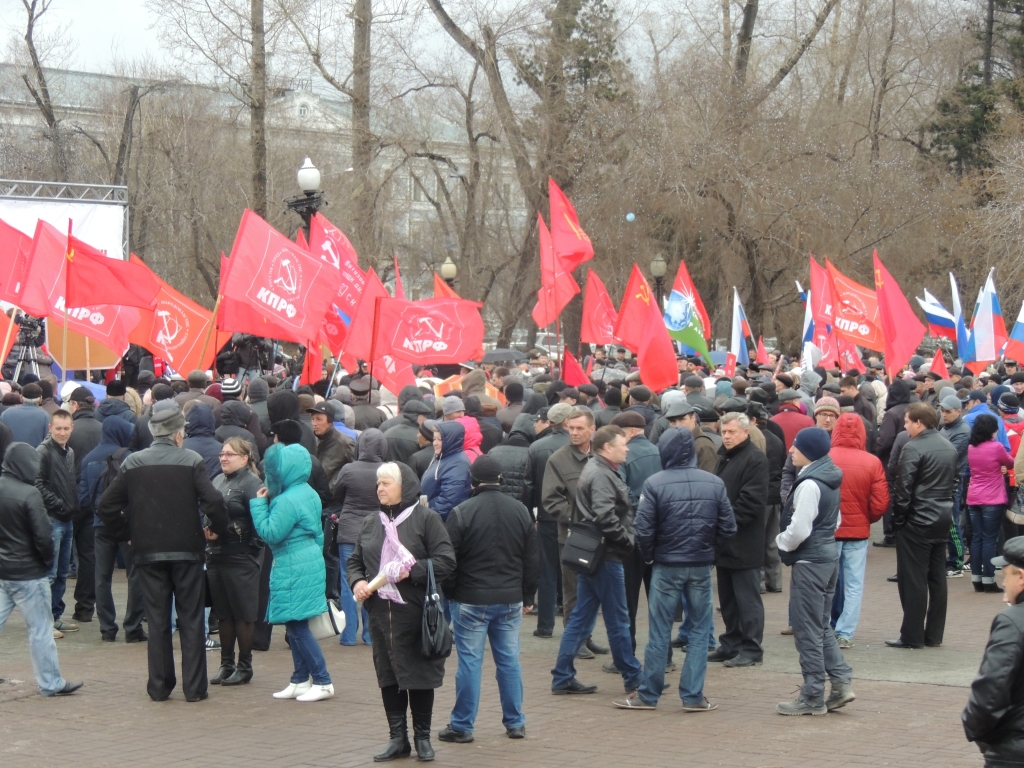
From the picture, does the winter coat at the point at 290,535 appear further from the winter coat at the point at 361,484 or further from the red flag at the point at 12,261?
the red flag at the point at 12,261

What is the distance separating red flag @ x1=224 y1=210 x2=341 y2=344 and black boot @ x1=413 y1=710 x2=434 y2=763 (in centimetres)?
568

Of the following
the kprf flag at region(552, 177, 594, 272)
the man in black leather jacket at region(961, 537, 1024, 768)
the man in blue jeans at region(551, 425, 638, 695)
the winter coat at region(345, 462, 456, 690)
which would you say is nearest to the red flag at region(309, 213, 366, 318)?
the kprf flag at region(552, 177, 594, 272)

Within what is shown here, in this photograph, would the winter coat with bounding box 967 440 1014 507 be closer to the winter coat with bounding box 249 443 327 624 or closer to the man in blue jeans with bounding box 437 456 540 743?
the man in blue jeans with bounding box 437 456 540 743

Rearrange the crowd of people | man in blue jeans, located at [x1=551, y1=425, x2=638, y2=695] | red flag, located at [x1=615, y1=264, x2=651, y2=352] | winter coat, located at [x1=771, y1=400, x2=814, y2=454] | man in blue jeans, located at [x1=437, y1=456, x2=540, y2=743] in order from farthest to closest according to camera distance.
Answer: red flag, located at [x1=615, y1=264, x2=651, y2=352] → winter coat, located at [x1=771, y1=400, x2=814, y2=454] → man in blue jeans, located at [x1=551, y1=425, x2=638, y2=695] → man in blue jeans, located at [x1=437, y1=456, x2=540, y2=743] → the crowd of people

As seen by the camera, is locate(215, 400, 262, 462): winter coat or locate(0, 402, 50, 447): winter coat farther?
locate(0, 402, 50, 447): winter coat

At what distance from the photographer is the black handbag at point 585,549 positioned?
786cm

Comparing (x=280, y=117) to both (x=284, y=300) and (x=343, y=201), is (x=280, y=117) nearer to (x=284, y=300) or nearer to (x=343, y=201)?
(x=343, y=201)

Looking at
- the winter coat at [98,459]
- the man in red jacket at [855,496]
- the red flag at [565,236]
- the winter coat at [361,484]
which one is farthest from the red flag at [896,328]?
the winter coat at [98,459]

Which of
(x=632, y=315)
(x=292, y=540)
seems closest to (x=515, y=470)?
(x=292, y=540)

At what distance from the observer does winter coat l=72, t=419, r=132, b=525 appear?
10.2 metres

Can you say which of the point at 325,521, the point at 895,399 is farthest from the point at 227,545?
the point at 895,399

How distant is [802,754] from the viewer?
6781 millimetres

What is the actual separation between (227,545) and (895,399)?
8449mm

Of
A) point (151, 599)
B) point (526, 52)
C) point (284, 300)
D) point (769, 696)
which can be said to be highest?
point (526, 52)
